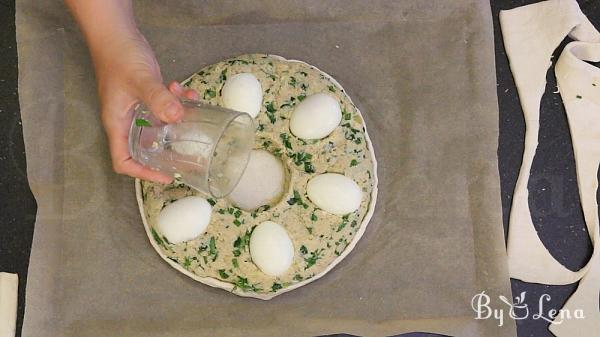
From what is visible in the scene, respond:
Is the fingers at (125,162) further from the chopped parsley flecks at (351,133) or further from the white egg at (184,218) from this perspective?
the chopped parsley flecks at (351,133)

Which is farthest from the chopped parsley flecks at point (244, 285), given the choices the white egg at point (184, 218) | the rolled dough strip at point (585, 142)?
the rolled dough strip at point (585, 142)

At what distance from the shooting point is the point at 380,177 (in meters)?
1.59

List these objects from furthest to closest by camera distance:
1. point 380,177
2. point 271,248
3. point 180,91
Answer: point 380,177
point 271,248
point 180,91

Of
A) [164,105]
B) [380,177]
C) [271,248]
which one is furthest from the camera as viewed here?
[380,177]

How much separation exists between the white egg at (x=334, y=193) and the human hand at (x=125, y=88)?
0.31 m

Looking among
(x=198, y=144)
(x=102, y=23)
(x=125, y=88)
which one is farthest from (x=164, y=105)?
(x=102, y=23)

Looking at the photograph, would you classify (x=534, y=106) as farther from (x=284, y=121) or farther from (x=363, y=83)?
(x=284, y=121)

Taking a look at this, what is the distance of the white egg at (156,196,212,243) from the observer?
4.33 feet

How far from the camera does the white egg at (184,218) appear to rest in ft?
4.33

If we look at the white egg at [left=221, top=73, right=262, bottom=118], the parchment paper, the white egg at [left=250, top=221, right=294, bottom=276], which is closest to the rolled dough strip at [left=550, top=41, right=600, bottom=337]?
the parchment paper

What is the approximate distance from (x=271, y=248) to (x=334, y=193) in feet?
0.58

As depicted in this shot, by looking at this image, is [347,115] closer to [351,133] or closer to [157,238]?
[351,133]

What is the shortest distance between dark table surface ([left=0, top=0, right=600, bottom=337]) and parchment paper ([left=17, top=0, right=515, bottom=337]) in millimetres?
59

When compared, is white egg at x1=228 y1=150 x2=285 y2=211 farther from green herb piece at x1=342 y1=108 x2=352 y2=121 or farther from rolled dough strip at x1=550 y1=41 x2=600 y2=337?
rolled dough strip at x1=550 y1=41 x2=600 y2=337
